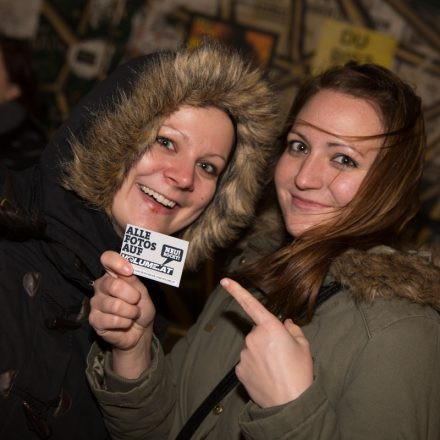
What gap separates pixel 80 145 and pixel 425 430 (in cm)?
160

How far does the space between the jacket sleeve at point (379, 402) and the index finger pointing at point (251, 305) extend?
0.79 ft

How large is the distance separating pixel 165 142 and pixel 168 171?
0.14m

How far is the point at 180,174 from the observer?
6.22ft

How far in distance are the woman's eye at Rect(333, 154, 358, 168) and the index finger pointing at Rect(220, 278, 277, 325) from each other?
71 cm

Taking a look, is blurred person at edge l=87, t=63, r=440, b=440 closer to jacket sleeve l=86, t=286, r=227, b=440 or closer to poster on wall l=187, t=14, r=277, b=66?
jacket sleeve l=86, t=286, r=227, b=440

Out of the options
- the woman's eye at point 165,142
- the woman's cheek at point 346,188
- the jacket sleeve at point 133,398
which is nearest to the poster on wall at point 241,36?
the woman's eye at point 165,142

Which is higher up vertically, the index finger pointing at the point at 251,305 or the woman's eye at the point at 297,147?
the woman's eye at the point at 297,147

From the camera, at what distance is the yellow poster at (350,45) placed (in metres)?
4.22

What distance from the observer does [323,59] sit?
4.29 m

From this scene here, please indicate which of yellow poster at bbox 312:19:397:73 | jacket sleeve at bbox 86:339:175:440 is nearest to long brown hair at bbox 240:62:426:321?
jacket sleeve at bbox 86:339:175:440

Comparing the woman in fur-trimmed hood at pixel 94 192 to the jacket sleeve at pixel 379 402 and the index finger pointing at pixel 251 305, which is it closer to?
the index finger pointing at pixel 251 305

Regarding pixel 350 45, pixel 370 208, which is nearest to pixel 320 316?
pixel 370 208

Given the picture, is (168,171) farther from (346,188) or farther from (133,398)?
(133,398)

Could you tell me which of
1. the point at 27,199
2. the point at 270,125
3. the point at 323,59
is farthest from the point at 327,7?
the point at 27,199
